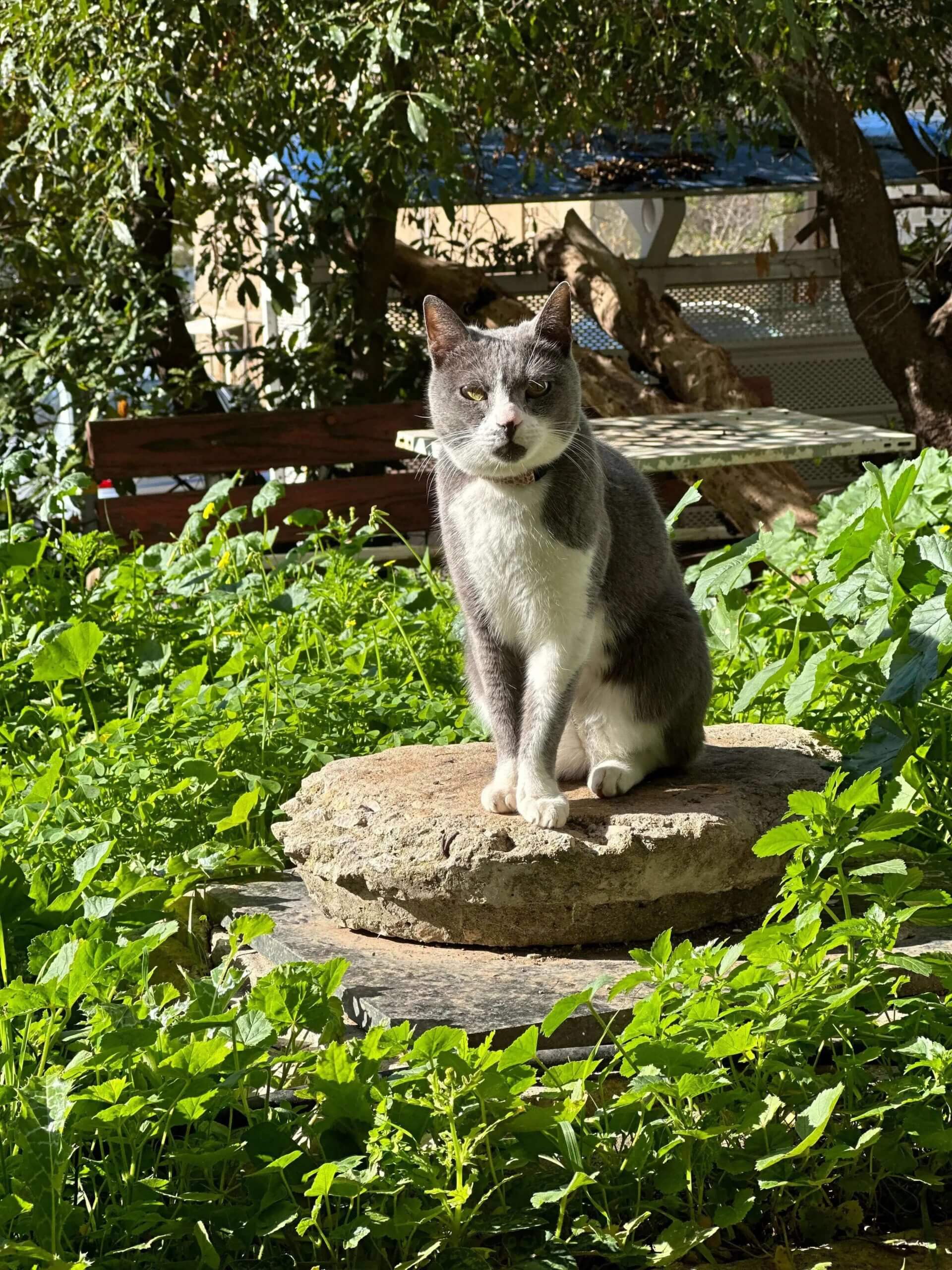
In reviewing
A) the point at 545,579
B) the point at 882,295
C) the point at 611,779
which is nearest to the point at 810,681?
the point at 611,779

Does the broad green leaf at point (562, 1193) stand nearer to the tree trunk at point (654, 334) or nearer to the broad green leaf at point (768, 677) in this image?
the broad green leaf at point (768, 677)

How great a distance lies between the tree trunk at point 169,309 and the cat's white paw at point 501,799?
535cm

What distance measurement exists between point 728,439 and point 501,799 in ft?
11.0

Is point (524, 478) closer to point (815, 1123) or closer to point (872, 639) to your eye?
point (872, 639)

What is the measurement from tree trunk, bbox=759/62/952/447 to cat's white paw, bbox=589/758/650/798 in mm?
5407

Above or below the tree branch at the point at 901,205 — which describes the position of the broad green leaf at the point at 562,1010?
below

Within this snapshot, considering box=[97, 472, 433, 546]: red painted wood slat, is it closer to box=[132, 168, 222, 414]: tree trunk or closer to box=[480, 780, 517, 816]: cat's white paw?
box=[132, 168, 222, 414]: tree trunk

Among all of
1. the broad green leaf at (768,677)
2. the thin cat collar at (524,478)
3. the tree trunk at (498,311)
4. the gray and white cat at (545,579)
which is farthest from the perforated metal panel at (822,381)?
the thin cat collar at (524,478)

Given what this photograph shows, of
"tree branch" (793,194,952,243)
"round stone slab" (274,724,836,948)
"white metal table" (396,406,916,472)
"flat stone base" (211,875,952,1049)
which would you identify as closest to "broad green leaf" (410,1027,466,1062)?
"flat stone base" (211,875,952,1049)

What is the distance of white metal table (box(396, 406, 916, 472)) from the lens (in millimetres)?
5312

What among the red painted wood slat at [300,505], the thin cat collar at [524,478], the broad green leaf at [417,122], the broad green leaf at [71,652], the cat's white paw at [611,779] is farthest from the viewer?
the red painted wood slat at [300,505]

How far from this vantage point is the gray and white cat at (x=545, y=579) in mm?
2627

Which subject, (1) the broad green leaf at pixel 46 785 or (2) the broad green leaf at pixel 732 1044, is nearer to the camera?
(2) the broad green leaf at pixel 732 1044

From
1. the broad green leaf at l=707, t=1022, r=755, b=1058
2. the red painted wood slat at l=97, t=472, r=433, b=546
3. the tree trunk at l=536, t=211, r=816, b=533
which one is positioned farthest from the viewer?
the tree trunk at l=536, t=211, r=816, b=533
